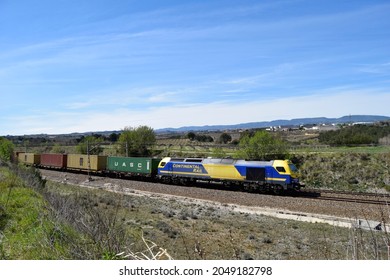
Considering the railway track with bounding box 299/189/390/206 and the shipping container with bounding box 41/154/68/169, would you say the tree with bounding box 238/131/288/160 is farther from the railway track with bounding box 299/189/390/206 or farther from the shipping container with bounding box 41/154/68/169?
the shipping container with bounding box 41/154/68/169

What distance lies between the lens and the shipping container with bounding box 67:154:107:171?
4569 cm

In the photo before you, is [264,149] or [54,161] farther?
[54,161]

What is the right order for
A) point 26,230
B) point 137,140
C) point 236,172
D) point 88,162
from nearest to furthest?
1. point 26,230
2. point 236,172
3. point 88,162
4. point 137,140

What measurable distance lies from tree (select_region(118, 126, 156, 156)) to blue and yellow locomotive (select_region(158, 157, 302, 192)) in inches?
1349

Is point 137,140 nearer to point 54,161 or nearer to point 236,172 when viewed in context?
point 54,161

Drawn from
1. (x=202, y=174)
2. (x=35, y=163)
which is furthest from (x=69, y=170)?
(x=202, y=174)

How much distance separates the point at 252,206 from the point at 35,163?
44949mm

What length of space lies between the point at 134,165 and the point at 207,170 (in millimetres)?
11471

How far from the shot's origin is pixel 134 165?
4103 centimetres

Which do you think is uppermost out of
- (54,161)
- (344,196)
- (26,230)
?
(26,230)

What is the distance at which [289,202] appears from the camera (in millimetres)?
26094

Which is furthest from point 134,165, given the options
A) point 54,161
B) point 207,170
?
point 54,161

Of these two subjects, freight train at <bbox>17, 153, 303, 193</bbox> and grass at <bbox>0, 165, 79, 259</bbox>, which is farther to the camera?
freight train at <bbox>17, 153, 303, 193</bbox>

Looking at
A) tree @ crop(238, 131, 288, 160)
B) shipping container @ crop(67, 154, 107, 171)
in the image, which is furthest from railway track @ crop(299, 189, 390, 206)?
shipping container @ crop(67, 154, 107, 171)
